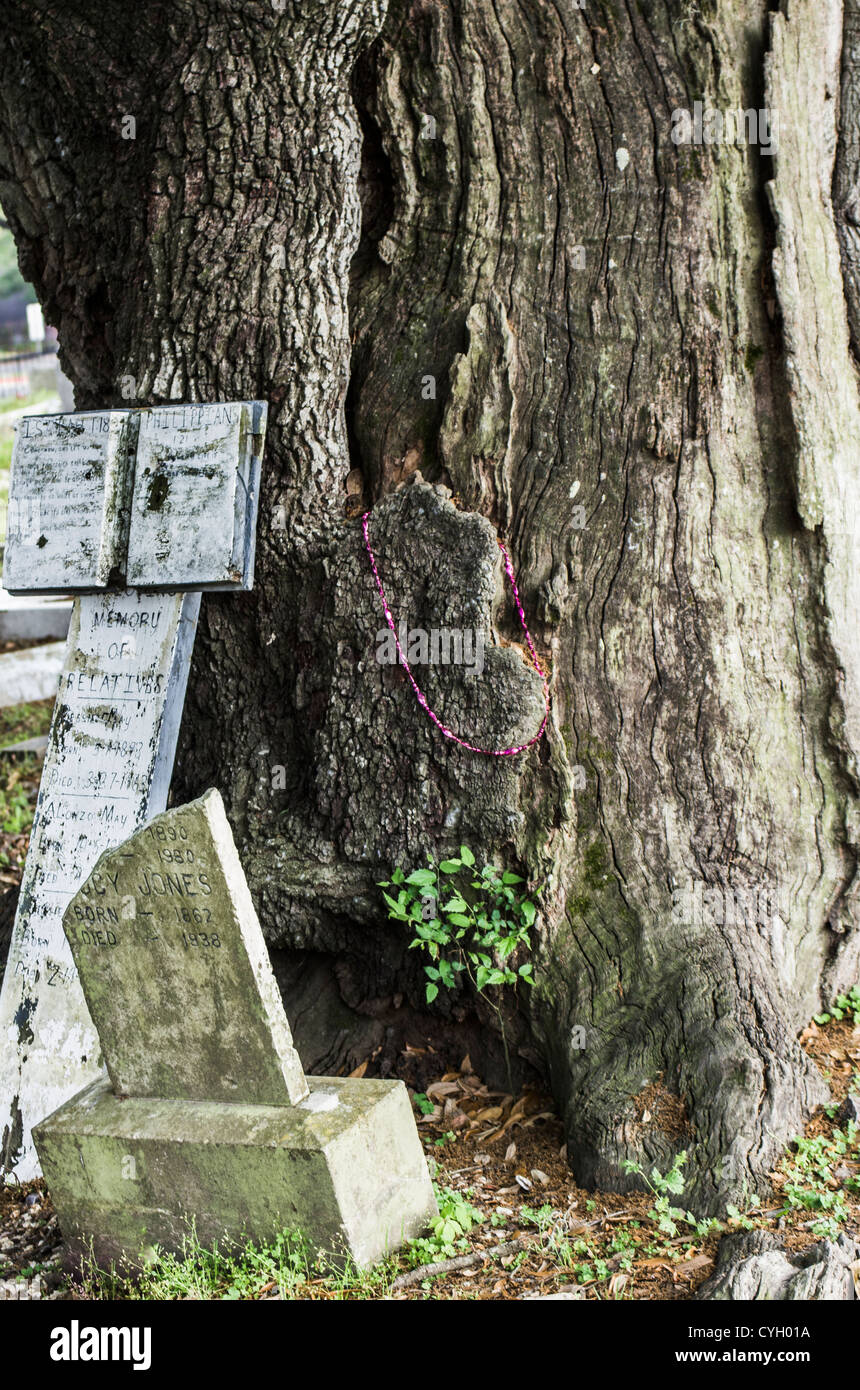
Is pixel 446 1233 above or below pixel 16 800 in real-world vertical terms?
below

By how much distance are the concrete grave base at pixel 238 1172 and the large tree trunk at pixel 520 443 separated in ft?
2.44

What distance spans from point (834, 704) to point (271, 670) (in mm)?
2005

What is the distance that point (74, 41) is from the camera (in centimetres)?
427

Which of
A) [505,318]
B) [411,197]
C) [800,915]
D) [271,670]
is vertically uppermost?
[411,197]

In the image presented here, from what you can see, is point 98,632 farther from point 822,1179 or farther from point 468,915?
point 822,1179

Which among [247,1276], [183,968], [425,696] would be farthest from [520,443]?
[247,1276]

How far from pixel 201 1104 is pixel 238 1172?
23cm

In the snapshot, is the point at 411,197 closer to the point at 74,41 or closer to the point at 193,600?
the point at 74,41

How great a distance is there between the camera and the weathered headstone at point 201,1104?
311 cm

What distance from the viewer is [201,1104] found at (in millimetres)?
3289

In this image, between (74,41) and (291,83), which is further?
(74,41)

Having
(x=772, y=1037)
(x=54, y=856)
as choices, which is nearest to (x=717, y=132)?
(x=772, y=1037)

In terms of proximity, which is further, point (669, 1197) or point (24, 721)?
point (24, 721)

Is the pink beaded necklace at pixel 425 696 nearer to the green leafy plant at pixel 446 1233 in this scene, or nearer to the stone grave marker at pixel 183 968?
the stone grave marker at pixel 183 968
